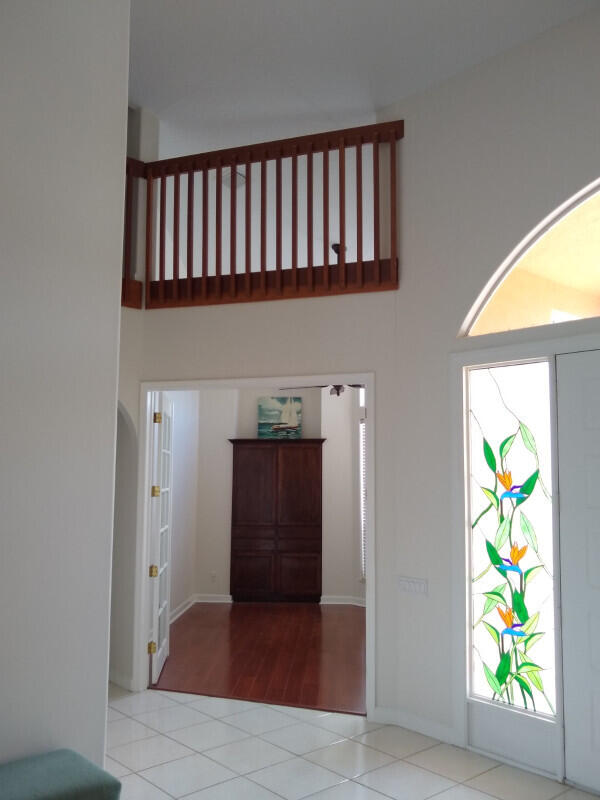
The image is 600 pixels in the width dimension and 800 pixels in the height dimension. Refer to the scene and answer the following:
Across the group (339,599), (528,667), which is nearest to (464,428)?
(528,667)

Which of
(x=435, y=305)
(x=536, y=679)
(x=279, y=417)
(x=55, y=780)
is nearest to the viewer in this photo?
(x=55, y=780)

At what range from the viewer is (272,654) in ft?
19.9

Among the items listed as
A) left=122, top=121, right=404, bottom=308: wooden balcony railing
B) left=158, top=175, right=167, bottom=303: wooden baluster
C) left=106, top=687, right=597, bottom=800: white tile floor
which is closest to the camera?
left=106, top=687, right=597, bottom=800: white tile floor

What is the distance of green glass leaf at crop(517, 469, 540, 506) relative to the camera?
12.7 feet

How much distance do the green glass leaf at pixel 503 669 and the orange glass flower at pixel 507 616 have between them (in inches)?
7.1

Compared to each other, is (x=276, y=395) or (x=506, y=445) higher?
(x=276, y=395)

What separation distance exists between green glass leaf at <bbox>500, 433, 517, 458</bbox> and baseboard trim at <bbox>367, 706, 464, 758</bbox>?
5.65ft

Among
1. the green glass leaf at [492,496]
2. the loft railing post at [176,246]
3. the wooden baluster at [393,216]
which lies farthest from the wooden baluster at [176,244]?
the green glass leaf at [492,496]

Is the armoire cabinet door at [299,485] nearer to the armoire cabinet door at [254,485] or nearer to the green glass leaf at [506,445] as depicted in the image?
the armoire cabinet door at [254,485]

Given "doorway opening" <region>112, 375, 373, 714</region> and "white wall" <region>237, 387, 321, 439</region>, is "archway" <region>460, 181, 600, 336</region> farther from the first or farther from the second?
"white wall" <region>237, 387, 321, 439</region>

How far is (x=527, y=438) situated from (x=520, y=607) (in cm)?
98

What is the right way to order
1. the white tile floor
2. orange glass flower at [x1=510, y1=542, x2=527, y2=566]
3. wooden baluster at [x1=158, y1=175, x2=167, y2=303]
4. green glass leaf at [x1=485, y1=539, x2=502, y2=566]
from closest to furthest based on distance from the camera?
the white tile floor, orange glass flower at [x1=510, y1=542, x2=527, y2=566], green glass leaf at [x1=485, y1=539, x2=502, y2=566], wooden baluster at [x1=158, y1=175, x2=167, y2=303]

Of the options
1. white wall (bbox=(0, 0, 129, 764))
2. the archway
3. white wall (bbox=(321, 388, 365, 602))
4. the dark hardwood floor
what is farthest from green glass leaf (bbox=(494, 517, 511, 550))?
white wall (bbox=(321, 388, 365, 602))

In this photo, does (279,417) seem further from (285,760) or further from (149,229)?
(285,760)
